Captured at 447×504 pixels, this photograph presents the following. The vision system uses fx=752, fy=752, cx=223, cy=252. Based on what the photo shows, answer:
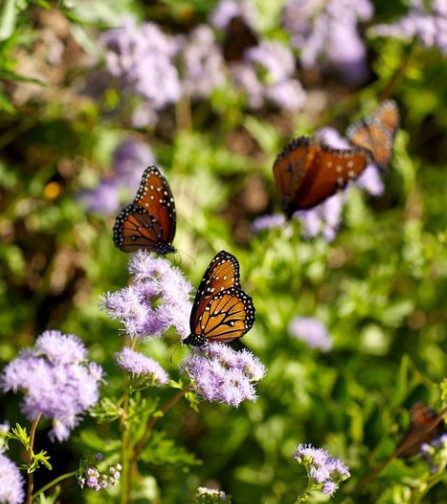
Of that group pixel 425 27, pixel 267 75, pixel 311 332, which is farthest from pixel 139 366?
pixel 425 27

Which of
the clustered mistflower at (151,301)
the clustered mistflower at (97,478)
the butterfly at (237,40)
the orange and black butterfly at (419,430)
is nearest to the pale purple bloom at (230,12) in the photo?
the butterfly at (237,40)

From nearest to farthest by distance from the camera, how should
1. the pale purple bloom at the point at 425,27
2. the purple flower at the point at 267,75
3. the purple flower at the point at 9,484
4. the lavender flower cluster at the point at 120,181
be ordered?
A: the purple flower at the point at 9,484 → the lavender flower cluster at the point at 120,181 → the pale purple bloom at the point at 425,27 → the purple flower at the point at 267,75

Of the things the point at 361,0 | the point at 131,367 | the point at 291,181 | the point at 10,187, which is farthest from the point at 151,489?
the point at 361,0

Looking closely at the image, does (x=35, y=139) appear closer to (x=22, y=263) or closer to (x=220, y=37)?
(x=22, y=263)

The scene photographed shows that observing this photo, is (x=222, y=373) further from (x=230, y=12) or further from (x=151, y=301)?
(x=230, y=12)

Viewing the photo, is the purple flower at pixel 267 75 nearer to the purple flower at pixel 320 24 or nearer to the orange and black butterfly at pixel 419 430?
the purple flower at pixel 320 24

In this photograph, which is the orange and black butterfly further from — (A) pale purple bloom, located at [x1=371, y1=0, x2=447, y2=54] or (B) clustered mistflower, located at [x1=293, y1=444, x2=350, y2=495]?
(A) pale purple bloom, located at [x1=371, y1=0, x2=447, y2=54]
